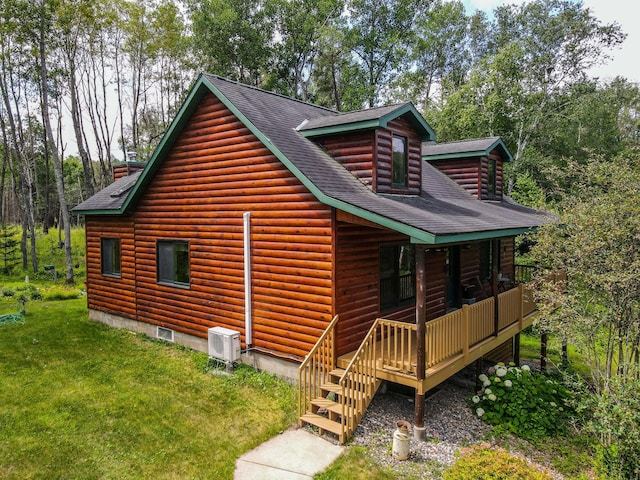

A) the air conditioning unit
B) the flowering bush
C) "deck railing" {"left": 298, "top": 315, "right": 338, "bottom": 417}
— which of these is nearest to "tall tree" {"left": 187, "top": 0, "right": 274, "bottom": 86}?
the air conditioning unit

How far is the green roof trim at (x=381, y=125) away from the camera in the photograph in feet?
28.3

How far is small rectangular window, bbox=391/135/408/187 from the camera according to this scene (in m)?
9.54

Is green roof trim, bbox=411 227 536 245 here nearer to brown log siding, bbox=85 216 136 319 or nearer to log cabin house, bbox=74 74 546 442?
log cabin house, bbox=74 74 546 442

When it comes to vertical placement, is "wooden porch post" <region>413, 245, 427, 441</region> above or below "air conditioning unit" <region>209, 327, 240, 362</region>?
above

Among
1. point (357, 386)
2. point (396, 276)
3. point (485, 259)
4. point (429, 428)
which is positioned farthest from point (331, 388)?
point (485, 259)

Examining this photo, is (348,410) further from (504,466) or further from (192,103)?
(192,103)

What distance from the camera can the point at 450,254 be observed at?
1217 centimetres

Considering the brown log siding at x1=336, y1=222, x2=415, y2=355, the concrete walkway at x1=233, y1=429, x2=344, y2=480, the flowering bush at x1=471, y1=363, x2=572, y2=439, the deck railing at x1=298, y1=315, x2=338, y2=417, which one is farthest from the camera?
the flowering bush at x1=471, y1=363, x2=572, y2=439

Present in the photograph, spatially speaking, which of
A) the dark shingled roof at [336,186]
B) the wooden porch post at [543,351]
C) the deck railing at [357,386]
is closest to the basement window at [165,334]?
the dark shingled roof at [336,186]

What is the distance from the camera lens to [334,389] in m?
7.09

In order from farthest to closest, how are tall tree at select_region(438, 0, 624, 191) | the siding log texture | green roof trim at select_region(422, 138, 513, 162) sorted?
1. tall tree at select_region(438, 0, 624, 191)
2. green roof trim at select_region(422, 138, 513, 162)
3. the siding log texture

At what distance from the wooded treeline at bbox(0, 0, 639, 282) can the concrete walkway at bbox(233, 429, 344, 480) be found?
61.6ft

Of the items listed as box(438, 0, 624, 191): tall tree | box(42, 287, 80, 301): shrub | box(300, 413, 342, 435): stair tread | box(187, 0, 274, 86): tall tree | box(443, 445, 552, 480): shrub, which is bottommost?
box(300, 413, 342, 435): stair tread

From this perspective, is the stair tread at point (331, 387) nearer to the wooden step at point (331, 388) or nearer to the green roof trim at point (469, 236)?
the wooden step at point (331, 388)
